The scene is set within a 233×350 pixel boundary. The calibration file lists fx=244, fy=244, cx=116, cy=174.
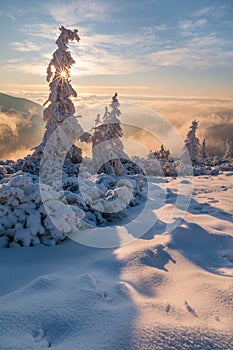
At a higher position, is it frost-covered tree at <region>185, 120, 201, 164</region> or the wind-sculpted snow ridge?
frost-covered tree at <region>185, 120, 201, 164</region>

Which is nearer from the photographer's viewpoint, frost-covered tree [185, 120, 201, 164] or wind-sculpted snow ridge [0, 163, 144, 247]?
wind-sculpted snow ridge [0, 163, 144, 247]

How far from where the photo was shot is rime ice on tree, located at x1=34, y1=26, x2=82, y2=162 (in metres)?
15.4

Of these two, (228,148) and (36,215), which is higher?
(228,148)

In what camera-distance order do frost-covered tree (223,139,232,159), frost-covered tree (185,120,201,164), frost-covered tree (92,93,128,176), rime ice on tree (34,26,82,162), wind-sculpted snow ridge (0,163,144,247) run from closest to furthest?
wind-sculpted snow ridge (0,163,144,247) < rime ice on tree (34,26,82,162) < frost-covered tree (92,93,128,176) < frost-covered tree (185,120,201,164) < frost-covered tree (223,139,232,159)

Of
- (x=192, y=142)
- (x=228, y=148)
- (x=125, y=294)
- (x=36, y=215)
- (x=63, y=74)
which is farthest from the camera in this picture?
(x=228, y=148)

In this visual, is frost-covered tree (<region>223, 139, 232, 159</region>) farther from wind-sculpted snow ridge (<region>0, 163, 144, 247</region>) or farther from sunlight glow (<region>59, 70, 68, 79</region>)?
wind-sculpted snow ridge (<region>0, 163, 144, 247</region>)

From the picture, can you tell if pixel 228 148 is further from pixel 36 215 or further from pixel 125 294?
pixel 125 294

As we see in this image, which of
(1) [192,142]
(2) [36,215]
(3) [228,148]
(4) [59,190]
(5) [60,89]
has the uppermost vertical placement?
(5) [60,89]

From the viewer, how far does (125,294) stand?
11.5ft

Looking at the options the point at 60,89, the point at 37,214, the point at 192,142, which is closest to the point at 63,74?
the point at 60,89

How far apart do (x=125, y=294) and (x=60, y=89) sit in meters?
15.0

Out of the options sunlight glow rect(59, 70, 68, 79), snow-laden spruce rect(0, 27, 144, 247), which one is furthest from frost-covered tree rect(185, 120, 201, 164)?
sunlight glow rect(59, 70, 68, 79)

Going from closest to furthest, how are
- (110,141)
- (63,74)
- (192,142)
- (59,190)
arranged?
(59,190)
(63,74)
(110,141)
(192,142)

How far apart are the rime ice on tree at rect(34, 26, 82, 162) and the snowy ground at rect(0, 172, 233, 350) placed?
11391 millimetres
